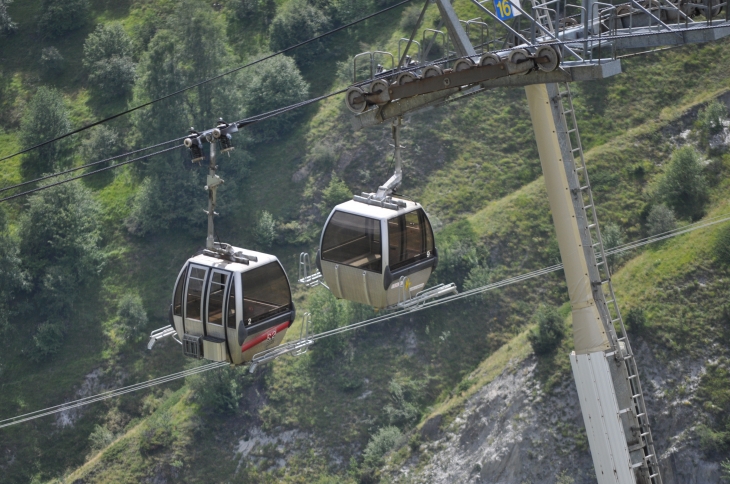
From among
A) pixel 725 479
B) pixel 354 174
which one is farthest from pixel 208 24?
pixel 725 479

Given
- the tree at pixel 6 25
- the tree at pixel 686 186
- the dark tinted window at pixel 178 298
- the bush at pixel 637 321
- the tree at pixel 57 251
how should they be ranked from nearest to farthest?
the dark tinted window at pixel 178 298 < the bush at pixel 637 321 < the tree at pixel 686 186 < the tree at pixel 57 251 < the tree at pixel 6 25

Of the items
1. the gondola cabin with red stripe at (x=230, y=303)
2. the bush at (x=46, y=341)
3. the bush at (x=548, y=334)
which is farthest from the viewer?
the bush at (x=46, y=341)

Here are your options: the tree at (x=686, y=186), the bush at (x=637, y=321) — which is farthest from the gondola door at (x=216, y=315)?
the tree at (x=686, y=186)

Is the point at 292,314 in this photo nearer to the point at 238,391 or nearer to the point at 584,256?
the point at 584,256

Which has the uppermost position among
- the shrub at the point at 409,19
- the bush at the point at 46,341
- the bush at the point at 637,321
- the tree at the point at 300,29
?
the tree at the point at 300,29

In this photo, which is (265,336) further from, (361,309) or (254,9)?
(254,9)

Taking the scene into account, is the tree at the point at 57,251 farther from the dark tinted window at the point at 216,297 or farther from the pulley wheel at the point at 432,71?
the pulley wheel at the point at 432,71
